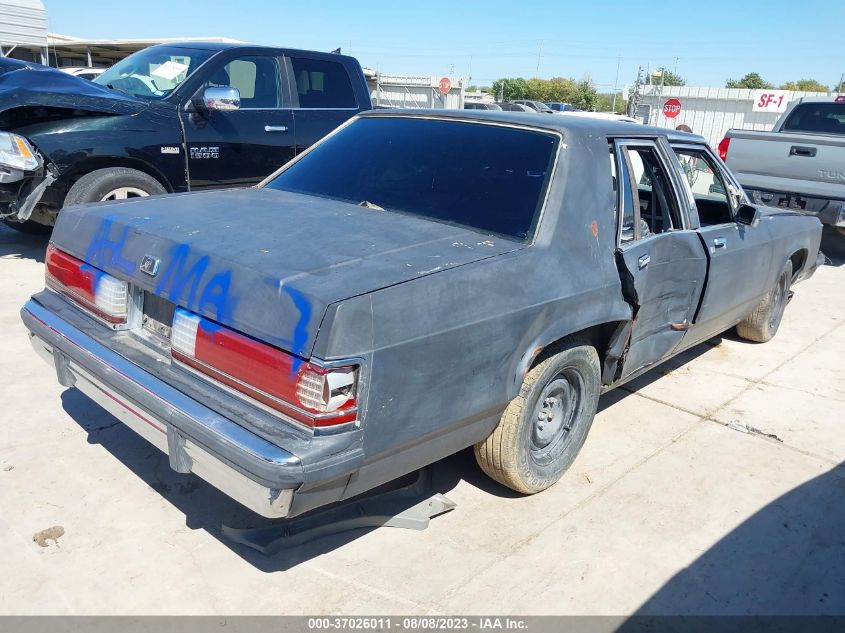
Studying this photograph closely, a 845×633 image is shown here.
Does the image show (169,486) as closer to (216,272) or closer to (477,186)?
(216,272)

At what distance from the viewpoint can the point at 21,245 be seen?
7.12 m

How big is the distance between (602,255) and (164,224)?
1.91m

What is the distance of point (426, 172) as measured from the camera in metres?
3.34

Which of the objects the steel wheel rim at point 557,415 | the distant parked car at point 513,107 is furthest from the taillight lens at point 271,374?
the distant parked car at point 513,107

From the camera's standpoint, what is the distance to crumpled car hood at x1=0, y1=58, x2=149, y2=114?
18.3 ft

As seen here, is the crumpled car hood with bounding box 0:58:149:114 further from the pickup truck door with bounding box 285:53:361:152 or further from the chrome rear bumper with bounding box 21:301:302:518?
the chrome rear bumper with bounding box 21:301:302:518

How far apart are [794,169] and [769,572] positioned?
672 cm

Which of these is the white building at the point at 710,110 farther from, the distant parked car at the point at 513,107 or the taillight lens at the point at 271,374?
the taillight lens at the point at 271,374

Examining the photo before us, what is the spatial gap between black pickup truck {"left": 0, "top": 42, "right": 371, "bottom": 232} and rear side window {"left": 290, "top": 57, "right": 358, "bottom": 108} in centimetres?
1

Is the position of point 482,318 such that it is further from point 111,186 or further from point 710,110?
point 710,110

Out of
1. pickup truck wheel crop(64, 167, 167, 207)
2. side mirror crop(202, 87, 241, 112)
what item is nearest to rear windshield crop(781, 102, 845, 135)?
side mirror crop(202, 87, 241, 112)

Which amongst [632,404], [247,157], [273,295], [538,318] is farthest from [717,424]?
[247,157]

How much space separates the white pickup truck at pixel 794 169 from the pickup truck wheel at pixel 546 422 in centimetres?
557

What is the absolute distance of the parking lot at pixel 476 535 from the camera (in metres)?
2.61
